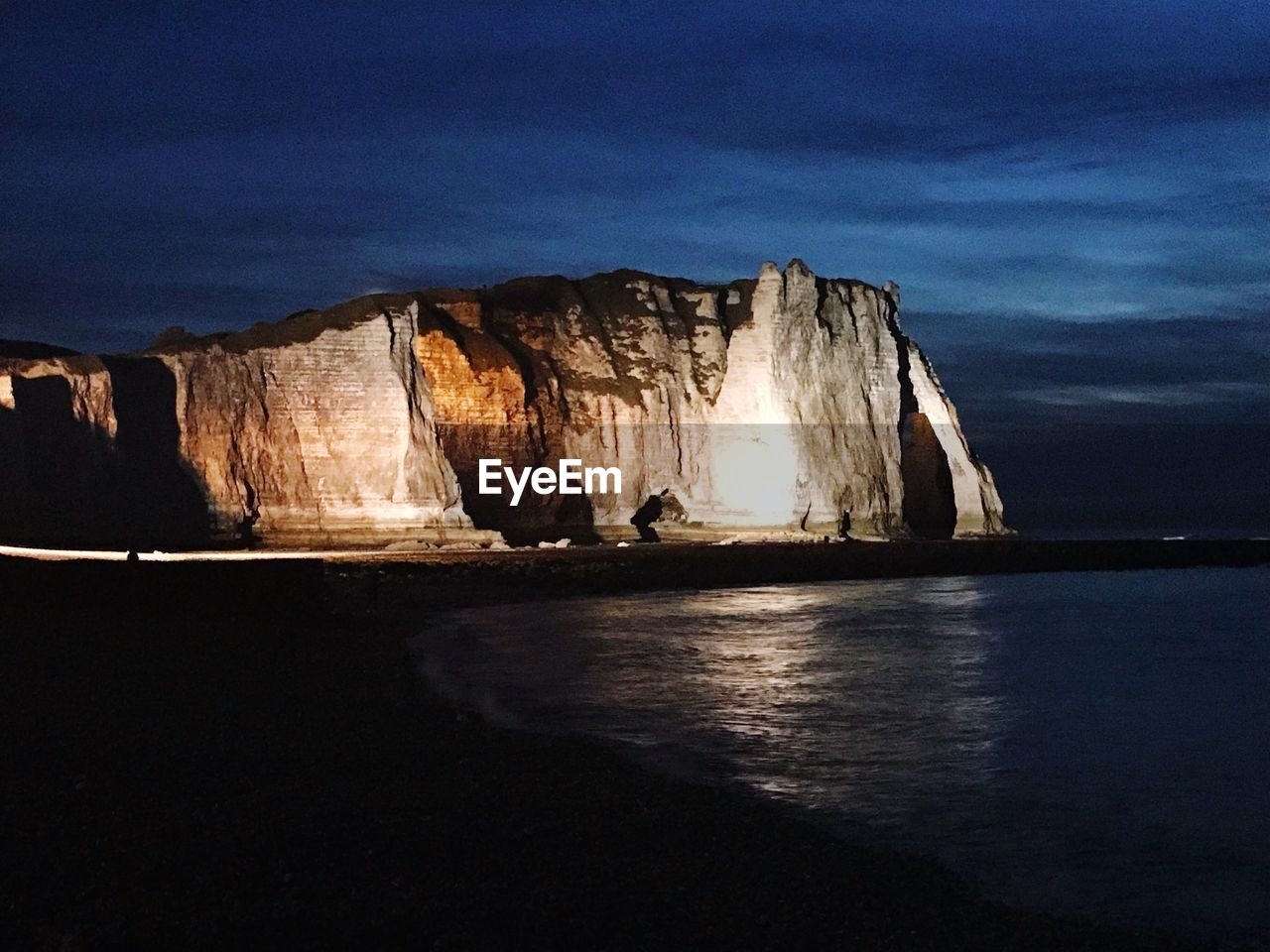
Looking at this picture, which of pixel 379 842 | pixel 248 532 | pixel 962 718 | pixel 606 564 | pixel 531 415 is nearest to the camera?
pixel 379 842

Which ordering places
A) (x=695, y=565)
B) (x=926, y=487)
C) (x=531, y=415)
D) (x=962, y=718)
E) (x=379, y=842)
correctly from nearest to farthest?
(x=379, y=842), (x=962, y=718), (x=695, y=565), (x=531, y=415), (x=926, y=487)

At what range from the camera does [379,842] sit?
26.1 feet

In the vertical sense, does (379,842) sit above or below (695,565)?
below

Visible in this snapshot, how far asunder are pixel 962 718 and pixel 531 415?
1508 inches

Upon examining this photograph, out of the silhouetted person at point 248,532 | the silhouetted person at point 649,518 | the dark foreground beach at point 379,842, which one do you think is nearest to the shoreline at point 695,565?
the silhouetted person at point 649,518

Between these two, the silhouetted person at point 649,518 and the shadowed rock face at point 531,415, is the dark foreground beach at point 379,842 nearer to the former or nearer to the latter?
the shadowed rock face at point 531,415

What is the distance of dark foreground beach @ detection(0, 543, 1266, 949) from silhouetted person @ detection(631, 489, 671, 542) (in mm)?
38581

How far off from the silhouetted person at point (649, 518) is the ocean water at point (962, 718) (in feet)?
70.2

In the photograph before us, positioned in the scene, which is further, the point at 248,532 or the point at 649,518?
the point at 649,518

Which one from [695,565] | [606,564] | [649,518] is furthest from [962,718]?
[649,518]

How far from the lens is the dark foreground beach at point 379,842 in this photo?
651cm

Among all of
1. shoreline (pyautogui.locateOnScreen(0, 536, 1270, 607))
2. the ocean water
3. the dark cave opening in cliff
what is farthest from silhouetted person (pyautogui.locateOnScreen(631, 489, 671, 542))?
the ocean water

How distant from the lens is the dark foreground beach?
6508 mm

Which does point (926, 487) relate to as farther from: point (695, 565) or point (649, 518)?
point (695, 565)
